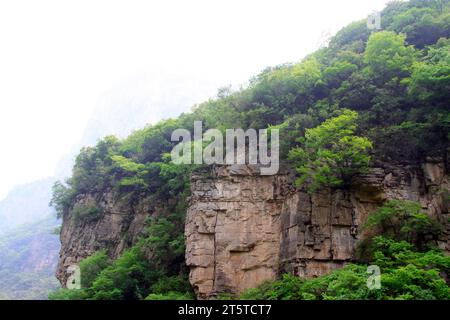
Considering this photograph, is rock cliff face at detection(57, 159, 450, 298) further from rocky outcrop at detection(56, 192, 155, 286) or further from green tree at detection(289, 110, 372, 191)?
rocky outcrop at detection(56, 192, 155, 286)

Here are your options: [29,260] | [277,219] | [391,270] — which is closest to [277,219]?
[277,219]

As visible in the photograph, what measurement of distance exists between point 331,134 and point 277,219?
404cm

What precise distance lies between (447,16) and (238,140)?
1139 cm

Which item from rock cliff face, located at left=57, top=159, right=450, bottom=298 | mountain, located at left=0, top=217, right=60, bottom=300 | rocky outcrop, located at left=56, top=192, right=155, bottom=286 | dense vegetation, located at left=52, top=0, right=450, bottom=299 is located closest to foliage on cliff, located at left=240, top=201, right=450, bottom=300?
dense vegetation, located at left=52, top=0, right=450, bottom=299

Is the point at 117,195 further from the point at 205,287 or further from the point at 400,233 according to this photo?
the point at 400,233

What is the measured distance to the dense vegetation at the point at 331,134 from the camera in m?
14.6

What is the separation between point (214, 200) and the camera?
60.1ft

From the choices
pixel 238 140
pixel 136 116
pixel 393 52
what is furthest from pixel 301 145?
pixel 136 116

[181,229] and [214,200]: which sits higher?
[214,200]

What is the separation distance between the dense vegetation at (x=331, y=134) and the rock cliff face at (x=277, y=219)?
773 millimetres

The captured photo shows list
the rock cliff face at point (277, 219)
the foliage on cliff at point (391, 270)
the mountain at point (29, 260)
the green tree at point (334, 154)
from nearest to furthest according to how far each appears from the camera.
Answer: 1. the foliage on cliff at point (391, 270)
2. the green tree at point (334, 154)
3. the rock cliff face at point (277, 219)
4. the mountain at point (29, 260)

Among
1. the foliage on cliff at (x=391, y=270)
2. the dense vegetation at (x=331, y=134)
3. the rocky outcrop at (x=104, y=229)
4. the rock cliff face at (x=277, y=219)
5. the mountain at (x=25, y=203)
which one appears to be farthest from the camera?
the mountain at (x=25, y=203)

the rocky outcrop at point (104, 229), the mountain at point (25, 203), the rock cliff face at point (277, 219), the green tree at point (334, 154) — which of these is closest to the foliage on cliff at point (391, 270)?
the rock cliff face at point (277, 219)

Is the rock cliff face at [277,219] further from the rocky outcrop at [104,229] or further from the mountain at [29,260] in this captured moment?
the mountain at [29,260]
